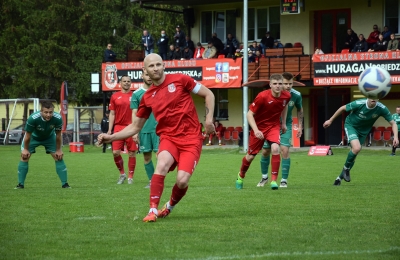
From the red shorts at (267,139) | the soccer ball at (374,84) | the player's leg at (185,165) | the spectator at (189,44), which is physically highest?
the spectator at (189,44)

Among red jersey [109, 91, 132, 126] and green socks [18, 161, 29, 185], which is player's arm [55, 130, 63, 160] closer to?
green socks [18, 161, 29, 185]

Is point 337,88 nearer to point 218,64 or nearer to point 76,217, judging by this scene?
point 218,64

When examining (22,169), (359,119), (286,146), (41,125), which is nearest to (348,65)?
(359,119)

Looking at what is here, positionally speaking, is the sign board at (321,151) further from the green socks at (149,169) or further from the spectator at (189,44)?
the green socks at (149,169)

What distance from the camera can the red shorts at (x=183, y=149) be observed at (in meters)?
9.20

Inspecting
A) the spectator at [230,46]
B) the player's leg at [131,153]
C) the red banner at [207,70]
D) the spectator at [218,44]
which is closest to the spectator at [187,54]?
the red banner at [207,70]

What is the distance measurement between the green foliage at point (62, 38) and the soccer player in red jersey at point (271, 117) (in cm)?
4237

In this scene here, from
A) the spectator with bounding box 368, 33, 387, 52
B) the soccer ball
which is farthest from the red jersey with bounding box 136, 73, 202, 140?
the spectator with bounding box 368, 33, 387, 52

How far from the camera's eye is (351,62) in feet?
105

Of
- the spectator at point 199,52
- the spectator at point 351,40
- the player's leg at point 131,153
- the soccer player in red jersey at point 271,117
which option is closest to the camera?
the soccer player in red jersey at point 271,117

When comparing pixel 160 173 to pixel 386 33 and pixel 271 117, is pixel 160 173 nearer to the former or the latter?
pixel 271 117

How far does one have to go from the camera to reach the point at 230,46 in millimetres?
36250

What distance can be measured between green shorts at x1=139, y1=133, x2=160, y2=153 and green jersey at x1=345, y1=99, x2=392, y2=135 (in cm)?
349

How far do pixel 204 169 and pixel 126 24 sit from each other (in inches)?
1524
